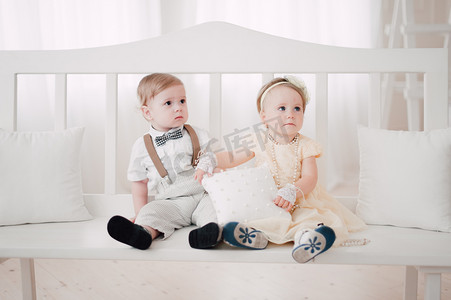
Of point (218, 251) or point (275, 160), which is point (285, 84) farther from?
point (218, 251)

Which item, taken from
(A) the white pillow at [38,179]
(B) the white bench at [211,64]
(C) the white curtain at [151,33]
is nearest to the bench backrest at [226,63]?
(B) the white bench at [211,64]

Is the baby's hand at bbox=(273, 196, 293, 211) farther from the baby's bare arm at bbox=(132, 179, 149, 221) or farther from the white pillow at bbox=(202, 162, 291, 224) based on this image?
the baby's bare arm at bbox=(132, 179, 149, 221)

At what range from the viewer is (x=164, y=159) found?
4.17 ft

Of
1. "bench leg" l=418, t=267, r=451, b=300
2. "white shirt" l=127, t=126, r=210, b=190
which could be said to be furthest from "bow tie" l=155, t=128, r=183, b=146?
"bench leg" l=418, t=267, r=451, b=300

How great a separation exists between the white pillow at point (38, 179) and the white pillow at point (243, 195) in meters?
0.41

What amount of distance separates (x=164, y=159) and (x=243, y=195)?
0.30 m

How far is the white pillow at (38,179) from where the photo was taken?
4.00ft

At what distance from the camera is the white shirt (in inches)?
49.9

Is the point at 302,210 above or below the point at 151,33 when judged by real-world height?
below

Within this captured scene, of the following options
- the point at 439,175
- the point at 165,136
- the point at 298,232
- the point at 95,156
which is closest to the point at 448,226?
the point at 439,175

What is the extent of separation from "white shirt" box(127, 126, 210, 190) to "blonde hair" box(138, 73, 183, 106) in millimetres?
106

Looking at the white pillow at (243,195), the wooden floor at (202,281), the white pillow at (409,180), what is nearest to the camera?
the white pillow at (243,195)

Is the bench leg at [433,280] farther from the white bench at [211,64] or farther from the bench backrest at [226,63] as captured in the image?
the bench backrest at [226,63]

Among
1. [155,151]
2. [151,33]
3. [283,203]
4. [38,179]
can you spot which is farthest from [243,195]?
[151,33]
